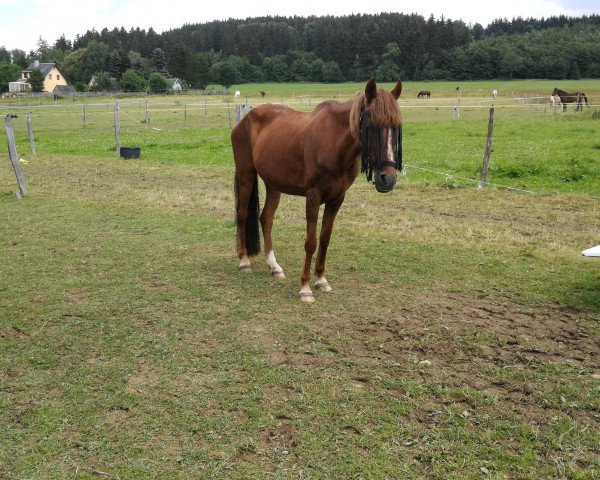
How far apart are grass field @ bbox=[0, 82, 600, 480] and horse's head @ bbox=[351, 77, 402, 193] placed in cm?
142

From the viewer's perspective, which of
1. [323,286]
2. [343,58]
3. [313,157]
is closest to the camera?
[313,157]

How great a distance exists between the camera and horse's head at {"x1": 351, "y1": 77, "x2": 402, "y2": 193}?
4980 mm

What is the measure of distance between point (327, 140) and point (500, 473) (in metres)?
3.54

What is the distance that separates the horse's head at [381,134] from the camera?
4.98m

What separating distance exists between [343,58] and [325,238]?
109 meters

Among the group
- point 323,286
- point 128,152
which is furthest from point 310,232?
point 128,152

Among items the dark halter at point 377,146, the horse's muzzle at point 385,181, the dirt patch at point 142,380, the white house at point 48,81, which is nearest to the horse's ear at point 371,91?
the dark halter at point 377,146

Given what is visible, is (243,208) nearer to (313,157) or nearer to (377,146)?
(313,157)

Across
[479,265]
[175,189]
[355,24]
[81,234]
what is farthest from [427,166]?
[355,24]

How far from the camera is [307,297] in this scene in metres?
5.82

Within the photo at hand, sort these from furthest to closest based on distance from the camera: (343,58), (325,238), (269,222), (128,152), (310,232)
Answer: (343,58), (128,152), (269,222), (325,238), (310,232)

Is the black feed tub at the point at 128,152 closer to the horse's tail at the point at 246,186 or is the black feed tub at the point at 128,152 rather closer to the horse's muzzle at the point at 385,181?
the horse's tail at the point at 246,186

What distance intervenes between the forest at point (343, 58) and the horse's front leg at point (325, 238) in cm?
7791

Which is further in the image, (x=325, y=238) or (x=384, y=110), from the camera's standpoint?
(x=325, y=238)
